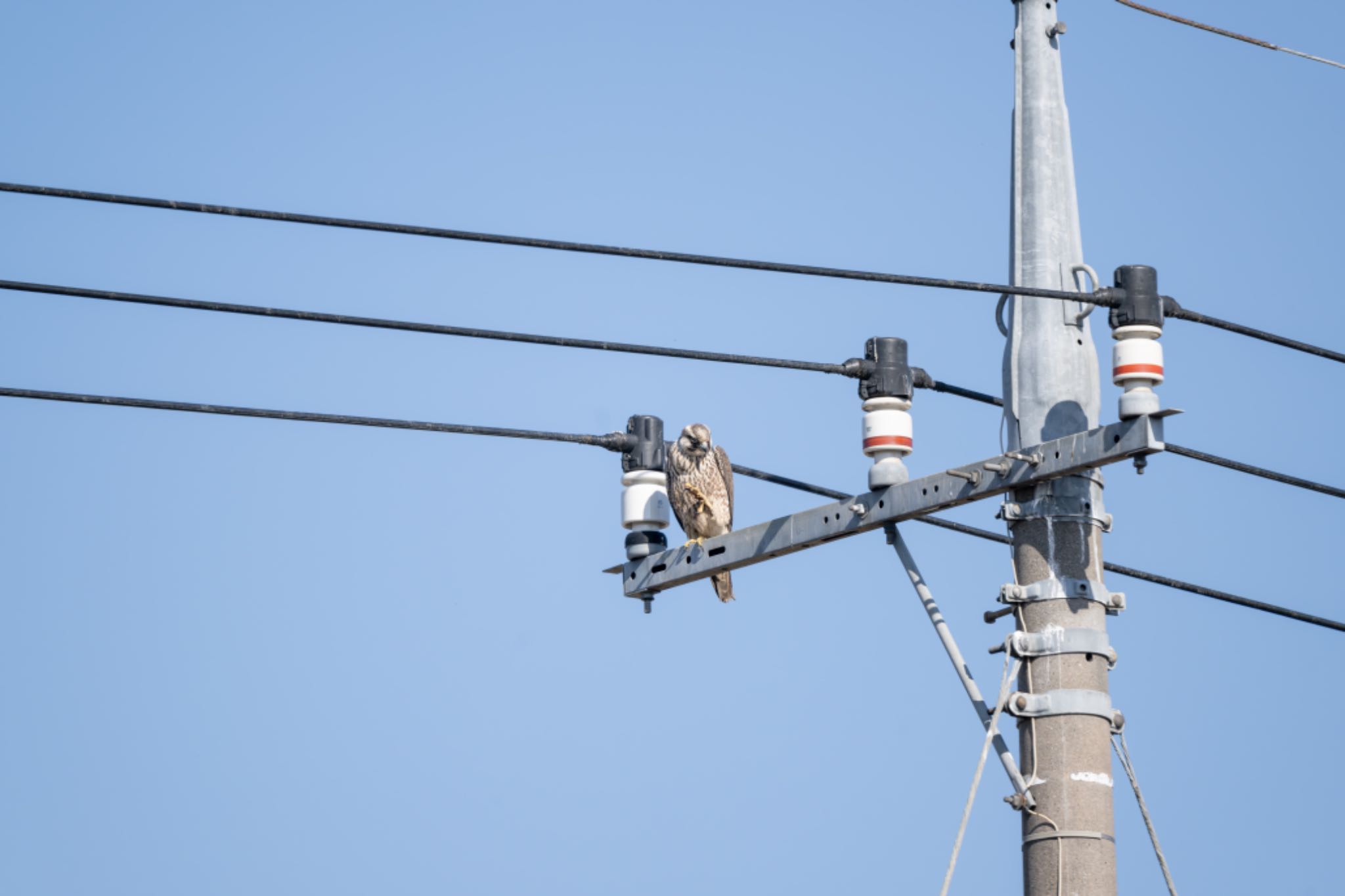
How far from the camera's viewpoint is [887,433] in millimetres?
9586

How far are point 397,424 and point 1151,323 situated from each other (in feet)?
11.4

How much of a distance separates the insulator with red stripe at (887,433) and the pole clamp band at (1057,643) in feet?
3.23

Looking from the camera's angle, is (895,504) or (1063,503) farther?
(895,504)

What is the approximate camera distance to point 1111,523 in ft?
30.5

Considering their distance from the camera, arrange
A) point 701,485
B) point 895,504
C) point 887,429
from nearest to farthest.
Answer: point 895,504 → point 887,429 → point 701,485

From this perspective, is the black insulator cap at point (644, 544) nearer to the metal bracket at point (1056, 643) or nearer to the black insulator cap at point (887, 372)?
the black insulator cap at point (887, 372)

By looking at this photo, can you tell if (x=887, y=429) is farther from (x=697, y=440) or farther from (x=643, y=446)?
(x=697, y=440)

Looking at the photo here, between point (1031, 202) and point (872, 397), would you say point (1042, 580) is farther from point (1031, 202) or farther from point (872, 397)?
point (1031, 202)

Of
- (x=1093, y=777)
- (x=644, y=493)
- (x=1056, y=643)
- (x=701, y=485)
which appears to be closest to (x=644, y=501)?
(x=644, y=493)

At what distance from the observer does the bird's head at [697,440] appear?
45.4ft

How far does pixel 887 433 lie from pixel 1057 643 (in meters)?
1.30

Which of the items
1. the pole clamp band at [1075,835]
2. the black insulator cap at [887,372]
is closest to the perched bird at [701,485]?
the black insulator cap at [887,372]

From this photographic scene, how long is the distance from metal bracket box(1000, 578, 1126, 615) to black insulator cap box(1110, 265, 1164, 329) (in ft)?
3.66

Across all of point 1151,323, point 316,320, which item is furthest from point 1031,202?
point 316,320
